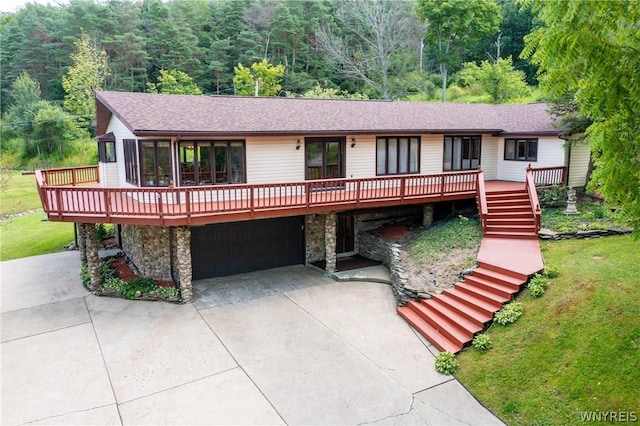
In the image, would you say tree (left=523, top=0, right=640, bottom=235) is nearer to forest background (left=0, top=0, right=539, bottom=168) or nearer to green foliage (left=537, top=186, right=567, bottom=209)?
green foliage (left=537, top=186, right=567, bottom=209)

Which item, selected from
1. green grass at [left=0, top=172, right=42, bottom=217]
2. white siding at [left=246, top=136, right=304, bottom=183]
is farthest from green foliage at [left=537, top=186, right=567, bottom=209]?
green grass at [left=0, top=172, right=42, bottom=217]

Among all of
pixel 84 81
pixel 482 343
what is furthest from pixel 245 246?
pixel 84 81

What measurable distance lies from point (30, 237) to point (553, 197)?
80.5 feet

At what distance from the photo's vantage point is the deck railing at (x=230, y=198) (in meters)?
12.5

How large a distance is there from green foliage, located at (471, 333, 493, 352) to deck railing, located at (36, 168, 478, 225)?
21.1 feet

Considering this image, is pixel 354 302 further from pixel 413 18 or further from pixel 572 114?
pixel 413 18

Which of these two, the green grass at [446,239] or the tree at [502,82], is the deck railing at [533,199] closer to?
the green grass at [446,239]

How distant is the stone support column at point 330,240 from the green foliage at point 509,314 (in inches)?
260

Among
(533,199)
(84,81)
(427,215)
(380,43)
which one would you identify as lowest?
(427,215)

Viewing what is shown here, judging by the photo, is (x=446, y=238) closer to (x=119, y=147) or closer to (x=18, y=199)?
(x=119, y=147)

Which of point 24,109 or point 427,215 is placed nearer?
point 427,215

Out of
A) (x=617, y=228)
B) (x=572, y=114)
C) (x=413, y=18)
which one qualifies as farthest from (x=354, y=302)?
(x=413, y=18)

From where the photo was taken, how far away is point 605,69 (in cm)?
564

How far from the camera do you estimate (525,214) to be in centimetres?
1497
